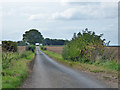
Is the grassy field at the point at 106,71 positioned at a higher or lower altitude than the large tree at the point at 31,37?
lower

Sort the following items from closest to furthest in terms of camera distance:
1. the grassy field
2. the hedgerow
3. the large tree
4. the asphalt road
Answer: the asphalt road → the grassy field → the hedgerow → the large tree

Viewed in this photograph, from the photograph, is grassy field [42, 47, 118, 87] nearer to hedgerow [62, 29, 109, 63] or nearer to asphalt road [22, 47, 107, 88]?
asphalt road [22, 47, 107, 88]

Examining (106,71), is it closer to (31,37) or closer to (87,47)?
(87,47)

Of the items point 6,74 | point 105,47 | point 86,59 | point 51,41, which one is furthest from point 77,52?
point 51,41

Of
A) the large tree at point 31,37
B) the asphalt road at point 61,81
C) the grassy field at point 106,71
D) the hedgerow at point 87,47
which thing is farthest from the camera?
the large tree at point 31,37

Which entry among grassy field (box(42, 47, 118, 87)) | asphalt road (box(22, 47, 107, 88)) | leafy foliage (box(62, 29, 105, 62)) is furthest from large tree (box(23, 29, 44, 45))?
asphalt road (box(22, 47, 107, 88))

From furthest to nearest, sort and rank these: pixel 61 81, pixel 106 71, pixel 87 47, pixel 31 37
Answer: pixel 31 37 < pixel 87 47 < pixel 106 71 < pixel 61 81

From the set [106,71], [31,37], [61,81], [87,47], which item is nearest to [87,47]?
[87,47]

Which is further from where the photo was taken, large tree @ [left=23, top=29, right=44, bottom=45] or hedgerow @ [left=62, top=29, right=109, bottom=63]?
large tree @ [left=23, top=29, right=44, bottom=45]

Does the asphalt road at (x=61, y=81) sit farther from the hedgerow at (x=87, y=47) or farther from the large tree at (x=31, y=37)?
the large tree at (x=31, y=37)

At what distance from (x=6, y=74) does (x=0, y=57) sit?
2807mm

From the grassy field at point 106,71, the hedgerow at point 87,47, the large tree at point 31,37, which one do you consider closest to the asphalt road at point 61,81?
the grassy field at point 106,71

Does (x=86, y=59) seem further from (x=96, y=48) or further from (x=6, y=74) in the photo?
(x=6, y=74)

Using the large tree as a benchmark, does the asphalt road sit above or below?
below
